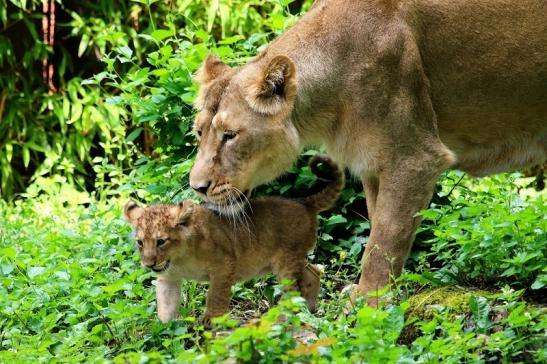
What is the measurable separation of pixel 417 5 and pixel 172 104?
6.21 ft

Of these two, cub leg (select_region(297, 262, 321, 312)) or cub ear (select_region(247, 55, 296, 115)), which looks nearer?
cub ear (select_region(247, 55, 296, 115))

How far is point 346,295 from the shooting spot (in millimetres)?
5902

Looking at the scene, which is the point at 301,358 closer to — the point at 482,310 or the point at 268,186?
the point at 482,310

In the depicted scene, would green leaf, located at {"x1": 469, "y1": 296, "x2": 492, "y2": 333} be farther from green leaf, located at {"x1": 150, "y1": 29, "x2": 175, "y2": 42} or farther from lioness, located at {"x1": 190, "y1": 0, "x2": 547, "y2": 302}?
green leaf, located at {"x1": 150, "y1": 29, "x2": 175, "y2": 42}

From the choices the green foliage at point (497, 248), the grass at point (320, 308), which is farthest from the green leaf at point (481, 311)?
the green foliage at point (497, 248)

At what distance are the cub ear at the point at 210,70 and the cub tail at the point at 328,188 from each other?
74cm

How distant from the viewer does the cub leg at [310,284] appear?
19.9 ft

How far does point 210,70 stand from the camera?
627 cm

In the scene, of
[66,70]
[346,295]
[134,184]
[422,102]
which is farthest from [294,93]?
[66,70]

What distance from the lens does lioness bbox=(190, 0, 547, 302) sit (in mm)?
5816

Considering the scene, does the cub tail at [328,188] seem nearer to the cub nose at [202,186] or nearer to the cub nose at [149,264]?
the cub nose at [202,186]

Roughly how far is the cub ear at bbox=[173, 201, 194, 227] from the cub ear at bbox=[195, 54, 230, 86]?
771 mm

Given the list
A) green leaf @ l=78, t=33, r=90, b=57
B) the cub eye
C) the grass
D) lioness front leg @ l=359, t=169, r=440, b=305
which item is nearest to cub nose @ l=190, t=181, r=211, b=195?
the cub eye

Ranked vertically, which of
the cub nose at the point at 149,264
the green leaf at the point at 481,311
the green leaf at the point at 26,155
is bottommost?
the green leaf at the point at 26,155
